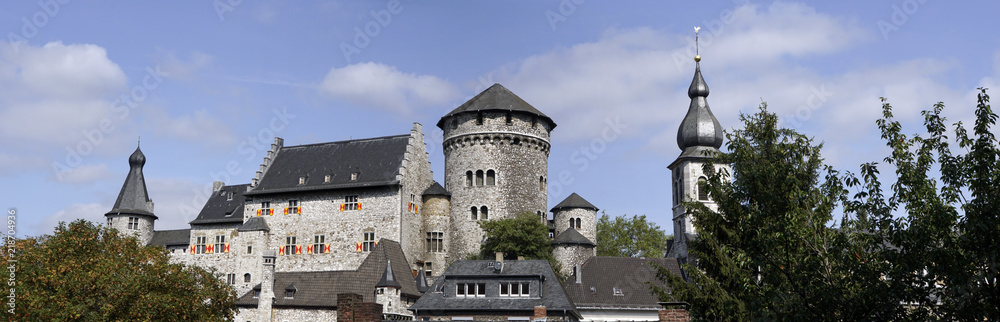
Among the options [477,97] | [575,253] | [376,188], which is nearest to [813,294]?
[575,253]

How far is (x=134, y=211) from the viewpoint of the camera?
219 feet

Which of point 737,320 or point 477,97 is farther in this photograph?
point 477,97

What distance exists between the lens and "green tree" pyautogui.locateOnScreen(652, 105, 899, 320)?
14.5 metres

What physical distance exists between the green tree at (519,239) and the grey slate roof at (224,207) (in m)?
18.5

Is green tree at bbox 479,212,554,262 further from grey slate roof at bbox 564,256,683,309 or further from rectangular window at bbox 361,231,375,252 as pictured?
rectangular window at bbox 361,231,375,252

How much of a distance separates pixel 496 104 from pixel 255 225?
57.9 feet

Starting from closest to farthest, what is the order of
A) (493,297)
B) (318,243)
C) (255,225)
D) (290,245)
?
(493,297)
(318,243)
(290,245)
(255,225)

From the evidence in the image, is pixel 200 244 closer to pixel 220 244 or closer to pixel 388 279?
pixel 220 244

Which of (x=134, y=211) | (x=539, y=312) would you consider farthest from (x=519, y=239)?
(x=134, y=211)

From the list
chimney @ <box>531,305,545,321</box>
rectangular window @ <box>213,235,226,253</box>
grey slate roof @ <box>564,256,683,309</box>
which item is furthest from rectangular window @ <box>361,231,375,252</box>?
chimney @ <box>531,305,545,321</box>

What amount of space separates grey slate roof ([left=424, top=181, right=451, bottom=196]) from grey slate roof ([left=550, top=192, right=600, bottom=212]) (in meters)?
7.18

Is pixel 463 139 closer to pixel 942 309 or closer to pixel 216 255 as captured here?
pixel 216 255

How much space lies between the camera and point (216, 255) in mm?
59094

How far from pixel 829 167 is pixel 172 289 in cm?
2523
